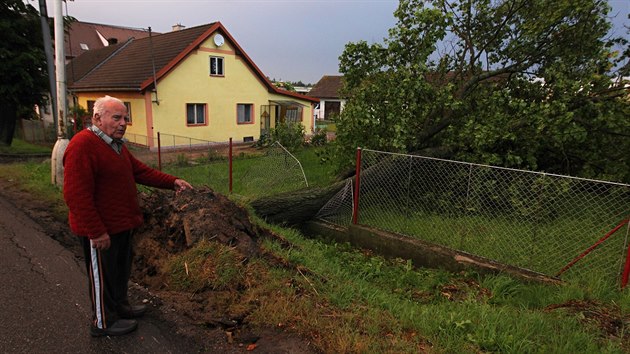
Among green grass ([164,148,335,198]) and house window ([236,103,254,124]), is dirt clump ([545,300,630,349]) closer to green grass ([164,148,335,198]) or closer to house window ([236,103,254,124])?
green grass ([164,148,335,198])

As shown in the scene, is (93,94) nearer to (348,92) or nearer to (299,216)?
(348,92)

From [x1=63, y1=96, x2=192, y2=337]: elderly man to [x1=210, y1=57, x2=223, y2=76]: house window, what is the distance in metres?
17.3

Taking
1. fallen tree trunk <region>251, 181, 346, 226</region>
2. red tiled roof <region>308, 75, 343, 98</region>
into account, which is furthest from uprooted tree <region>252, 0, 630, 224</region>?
red tiled roof <region>308, 75, 343, 98</region>

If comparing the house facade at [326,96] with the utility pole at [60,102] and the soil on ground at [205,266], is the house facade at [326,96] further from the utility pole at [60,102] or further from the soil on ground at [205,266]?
the soil on ground at [205,266]

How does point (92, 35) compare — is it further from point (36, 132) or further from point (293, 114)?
point (293, 114)

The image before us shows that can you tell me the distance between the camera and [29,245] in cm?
459

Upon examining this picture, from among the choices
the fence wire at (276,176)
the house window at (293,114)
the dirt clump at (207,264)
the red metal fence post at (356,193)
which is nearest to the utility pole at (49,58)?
the fence wire at (276,176)

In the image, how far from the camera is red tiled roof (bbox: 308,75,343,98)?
4306 cm

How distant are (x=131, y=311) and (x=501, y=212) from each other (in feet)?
16.1

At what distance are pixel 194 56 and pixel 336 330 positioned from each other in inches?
705

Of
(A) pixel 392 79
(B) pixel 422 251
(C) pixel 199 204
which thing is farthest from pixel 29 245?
(A) pixel 392 79

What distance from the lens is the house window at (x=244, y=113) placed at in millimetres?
20677

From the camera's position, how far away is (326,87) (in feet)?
148

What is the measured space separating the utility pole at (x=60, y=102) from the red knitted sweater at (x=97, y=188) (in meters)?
5.62
